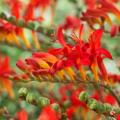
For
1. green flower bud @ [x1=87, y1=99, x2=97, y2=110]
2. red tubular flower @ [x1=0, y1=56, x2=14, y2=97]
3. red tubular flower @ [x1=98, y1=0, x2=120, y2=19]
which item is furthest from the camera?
red tubular flower @ [x1=0, y1=56, x2=14, y2=97]

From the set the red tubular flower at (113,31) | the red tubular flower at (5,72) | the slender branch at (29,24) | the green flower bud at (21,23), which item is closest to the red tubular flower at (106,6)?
the red tubular flower at (113,31)

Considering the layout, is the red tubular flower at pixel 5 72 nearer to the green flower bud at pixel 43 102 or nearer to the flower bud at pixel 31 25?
the flower bud at pixel 31 25

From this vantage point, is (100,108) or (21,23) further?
(21,23)

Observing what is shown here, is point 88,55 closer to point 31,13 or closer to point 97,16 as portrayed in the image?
point 97,16

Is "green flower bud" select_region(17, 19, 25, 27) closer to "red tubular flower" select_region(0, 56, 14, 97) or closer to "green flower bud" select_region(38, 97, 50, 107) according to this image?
"red tubular flower" select_region(0, 56, 14, 97)

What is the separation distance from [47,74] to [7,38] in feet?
2.28

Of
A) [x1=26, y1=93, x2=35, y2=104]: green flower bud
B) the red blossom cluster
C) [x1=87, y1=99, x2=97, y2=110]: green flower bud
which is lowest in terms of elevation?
[x1=26, y1=93, x2=35, y2=104]: green flower bud

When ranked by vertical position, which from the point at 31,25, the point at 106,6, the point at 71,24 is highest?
the point at 106,6

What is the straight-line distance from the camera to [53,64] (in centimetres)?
156

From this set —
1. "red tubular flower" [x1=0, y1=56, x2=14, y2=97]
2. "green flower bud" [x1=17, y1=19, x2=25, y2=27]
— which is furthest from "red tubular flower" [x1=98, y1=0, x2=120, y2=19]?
"red tubular flower" [x1=0, y1=56, x2=14, y2=97]

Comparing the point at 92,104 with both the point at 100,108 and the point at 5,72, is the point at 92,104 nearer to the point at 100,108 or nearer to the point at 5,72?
the point at 100,108

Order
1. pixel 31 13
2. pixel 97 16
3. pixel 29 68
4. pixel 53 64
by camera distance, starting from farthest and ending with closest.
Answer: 1. pixel 31 13
2. pixel 97 16
3. pixel 29 68
4. pixel 53 64

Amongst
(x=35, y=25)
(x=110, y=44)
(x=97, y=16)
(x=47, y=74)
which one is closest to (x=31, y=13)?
(x=35, y=25)

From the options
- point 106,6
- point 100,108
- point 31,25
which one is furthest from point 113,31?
point 100,108
